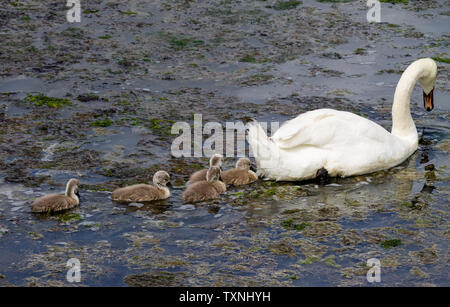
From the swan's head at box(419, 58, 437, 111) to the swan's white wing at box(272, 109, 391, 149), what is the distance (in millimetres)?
1608

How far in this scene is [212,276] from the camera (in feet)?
24.0

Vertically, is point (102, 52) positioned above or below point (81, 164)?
above

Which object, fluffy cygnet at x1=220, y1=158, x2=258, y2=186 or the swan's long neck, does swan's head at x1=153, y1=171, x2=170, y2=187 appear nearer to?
fluffy cygnet at x1=220, y1=158, x2=258, y2=186

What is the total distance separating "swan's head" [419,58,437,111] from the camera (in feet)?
35.5

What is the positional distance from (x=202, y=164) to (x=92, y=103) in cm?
266

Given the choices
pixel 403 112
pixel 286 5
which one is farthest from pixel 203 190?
pixel 286 5

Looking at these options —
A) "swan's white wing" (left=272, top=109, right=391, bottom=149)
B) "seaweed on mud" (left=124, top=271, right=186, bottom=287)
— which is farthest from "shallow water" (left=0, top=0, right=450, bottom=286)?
"swan's white wing" (left=272, top=109, right=391, bottom=149)

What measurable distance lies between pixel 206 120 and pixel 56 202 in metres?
3.41

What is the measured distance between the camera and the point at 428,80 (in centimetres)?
1100

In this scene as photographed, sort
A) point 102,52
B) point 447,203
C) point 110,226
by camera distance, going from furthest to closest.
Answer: point 102,52
point 447,203
point 110,226
